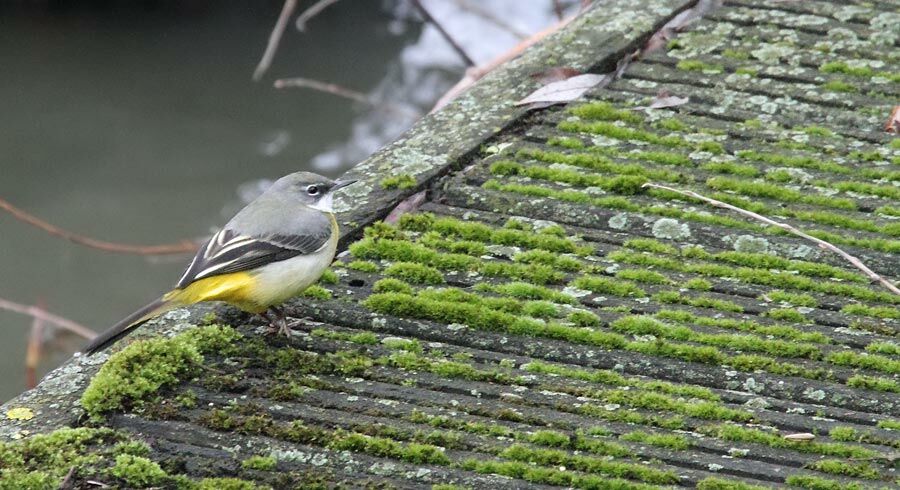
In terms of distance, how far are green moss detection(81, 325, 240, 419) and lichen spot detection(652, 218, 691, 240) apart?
1445 millimetres


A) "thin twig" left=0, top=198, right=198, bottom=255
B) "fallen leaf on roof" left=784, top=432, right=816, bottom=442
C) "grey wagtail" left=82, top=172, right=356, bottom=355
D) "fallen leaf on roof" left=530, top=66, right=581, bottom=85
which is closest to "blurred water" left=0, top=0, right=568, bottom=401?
"thin twig" left=0, top=198, right=198, bottom=255

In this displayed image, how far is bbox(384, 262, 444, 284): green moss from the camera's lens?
384cm

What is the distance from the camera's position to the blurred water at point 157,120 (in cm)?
854

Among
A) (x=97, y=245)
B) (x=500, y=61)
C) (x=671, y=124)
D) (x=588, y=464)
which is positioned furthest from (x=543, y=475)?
(x=500, y=61)

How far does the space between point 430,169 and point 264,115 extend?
556 centimetres

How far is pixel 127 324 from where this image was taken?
3.48 meters

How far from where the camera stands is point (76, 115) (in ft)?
30.9

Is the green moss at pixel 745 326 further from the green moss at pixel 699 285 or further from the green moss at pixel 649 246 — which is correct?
the green moss at pixel 649 246

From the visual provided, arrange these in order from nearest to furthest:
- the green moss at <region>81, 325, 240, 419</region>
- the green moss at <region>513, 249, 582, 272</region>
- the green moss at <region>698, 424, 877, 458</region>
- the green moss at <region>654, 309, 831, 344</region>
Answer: the green moss at <region>698, 424, 877, 458</region>, the green moss at <region>81, 325, 240, 419</region>, the green moss at <region>654, 309, 831, 344</region>, the green moss at <region>513, 249, 582, 272</region>

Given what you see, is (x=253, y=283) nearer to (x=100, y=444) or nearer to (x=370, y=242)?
(x=370, y=242)

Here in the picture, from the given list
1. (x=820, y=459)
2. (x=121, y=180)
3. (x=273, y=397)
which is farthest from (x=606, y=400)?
(x=121, y=180)

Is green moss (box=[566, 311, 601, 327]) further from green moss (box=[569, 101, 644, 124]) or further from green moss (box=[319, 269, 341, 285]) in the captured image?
green moss (box=[569, 101, 644, 124])

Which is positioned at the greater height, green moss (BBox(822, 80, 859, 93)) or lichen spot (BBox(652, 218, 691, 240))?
green moss (BBox(822, 80, 859, 93))

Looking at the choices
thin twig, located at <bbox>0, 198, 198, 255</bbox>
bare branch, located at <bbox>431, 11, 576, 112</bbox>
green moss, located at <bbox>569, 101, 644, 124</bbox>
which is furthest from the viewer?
bare branch, located at <bbox>431, 11, 576, 112</bbox>
